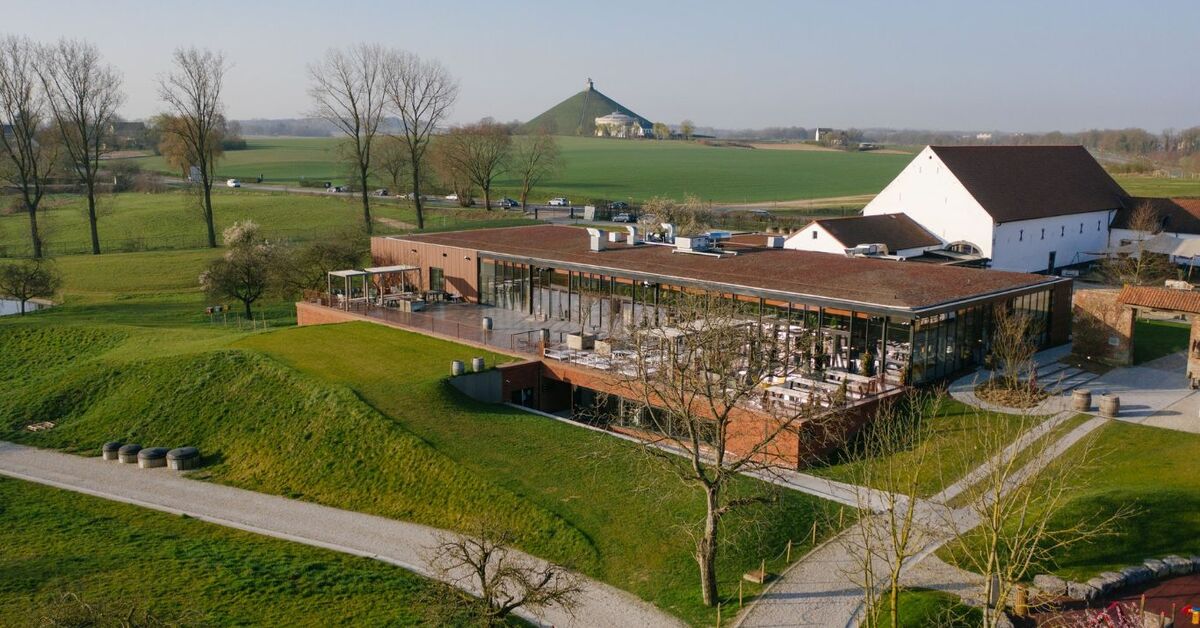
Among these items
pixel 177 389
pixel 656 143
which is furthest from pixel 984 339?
pixel 656 143

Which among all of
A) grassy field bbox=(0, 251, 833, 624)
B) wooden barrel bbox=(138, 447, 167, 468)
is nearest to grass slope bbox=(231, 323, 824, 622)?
grassy field bbox=(0, 251, 833, 624)

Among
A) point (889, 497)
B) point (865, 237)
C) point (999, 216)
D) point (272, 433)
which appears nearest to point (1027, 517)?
point (889, 497)

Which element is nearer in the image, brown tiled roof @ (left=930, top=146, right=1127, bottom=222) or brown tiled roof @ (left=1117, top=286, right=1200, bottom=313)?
brown tiled roof @ (left=1117, top=286, right=1200, bottom=313)

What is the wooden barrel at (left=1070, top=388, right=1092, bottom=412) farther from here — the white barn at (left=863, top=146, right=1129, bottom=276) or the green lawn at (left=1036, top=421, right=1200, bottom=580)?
the white barn at (left=863, top=146, right=1129, bottom=276)

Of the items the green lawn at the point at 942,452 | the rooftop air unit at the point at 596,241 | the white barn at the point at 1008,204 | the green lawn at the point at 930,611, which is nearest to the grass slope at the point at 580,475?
the green lawn at the point at 942,452

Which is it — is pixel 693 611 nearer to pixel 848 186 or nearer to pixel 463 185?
pixel 463 185

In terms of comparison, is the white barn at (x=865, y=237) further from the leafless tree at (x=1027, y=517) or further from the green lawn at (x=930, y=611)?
the green lawn at (x=930, y=611)
